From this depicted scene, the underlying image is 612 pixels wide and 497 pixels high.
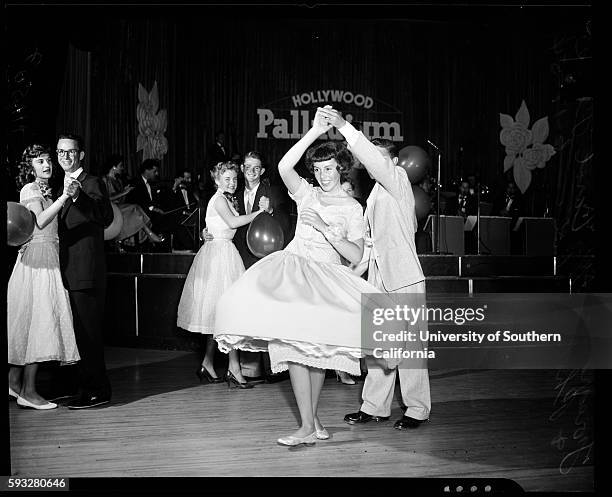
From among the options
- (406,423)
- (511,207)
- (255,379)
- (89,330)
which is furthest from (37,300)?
(511,207)

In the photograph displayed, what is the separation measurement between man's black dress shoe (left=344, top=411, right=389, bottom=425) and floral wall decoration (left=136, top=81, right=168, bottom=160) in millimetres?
6692

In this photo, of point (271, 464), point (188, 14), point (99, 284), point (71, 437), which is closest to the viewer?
point (188, 14)

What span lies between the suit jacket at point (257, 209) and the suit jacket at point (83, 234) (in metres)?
1.13

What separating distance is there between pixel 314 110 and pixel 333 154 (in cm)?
751

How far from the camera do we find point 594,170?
295 centimetres

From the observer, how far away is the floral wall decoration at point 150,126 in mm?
10414

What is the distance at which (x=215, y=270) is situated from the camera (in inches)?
218

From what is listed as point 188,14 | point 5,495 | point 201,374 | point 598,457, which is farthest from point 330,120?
point 201,374

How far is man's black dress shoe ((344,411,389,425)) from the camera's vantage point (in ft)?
14.1

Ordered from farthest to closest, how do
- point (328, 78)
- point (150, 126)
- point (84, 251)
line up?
1. point (328, 78)
2. point (150, 126)
3. point (84, 251)

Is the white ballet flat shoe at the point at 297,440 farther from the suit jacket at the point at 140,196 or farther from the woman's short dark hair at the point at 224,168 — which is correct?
the suit jacket at the point at 140,196

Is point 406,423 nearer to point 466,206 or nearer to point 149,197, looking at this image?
point 149,197

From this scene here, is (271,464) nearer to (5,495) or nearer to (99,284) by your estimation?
(5,495)

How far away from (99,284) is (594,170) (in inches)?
110
